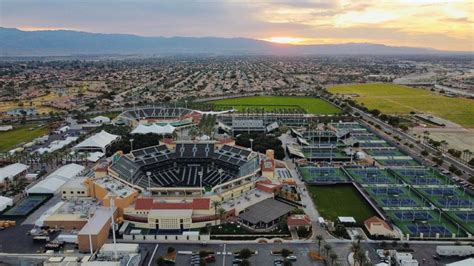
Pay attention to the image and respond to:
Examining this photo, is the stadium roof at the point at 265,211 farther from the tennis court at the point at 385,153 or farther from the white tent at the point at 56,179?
the tennis court at the point at 385,153

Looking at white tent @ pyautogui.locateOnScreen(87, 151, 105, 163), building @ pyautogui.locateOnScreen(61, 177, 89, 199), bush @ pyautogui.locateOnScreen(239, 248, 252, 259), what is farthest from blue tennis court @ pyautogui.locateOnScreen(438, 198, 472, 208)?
white tent @ pyautogui.locateOnScreen(87, 151, 105, 163)

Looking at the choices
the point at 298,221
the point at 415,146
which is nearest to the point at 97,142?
the point at 298,221

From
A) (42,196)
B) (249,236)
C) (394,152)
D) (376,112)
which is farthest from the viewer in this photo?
(376,112)

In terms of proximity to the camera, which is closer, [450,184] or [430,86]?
[450,184]

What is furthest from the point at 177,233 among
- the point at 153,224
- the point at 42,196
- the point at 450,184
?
the point at 450,184

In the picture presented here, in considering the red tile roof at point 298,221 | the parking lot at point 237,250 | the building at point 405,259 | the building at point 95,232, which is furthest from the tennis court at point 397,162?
the building at point 95,232

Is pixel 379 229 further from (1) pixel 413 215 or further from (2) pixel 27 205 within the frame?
(2) pixel 27 205

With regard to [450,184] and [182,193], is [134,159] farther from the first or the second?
[450,184]
